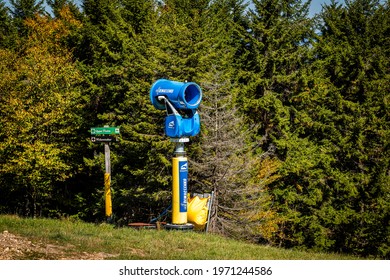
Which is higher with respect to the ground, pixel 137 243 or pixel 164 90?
pixel 164 90

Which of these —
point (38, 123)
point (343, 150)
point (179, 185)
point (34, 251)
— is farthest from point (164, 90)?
point (343, 150)

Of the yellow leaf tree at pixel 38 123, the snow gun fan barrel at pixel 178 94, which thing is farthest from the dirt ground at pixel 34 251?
the yellow leaf tree at pixel 38 123

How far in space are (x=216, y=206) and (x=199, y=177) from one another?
A: 1690mm

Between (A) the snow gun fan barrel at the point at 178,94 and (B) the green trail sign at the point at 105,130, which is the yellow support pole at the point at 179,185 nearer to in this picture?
(A) the snow gun fan barrel at the point at 178,94

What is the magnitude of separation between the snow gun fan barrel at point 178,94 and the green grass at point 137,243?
3.43 meters

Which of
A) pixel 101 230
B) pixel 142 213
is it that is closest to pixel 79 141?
pixel 142 213

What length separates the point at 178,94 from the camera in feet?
46.5

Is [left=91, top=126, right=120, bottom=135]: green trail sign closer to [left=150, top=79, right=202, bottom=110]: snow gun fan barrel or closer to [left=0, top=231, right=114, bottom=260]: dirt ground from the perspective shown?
[left=150, top=79, right=202, bottom=110]: snow gun fan barrel

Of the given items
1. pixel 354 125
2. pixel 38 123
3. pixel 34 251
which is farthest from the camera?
pixel 354 125

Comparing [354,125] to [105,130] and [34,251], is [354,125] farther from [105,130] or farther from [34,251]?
[34,251]

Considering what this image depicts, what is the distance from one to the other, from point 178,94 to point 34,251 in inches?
229

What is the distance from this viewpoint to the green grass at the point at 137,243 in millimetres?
11188

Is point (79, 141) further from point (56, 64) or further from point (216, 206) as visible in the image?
point (216, 206)

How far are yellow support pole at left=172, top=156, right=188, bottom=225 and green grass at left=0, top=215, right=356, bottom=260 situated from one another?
0.60 m
